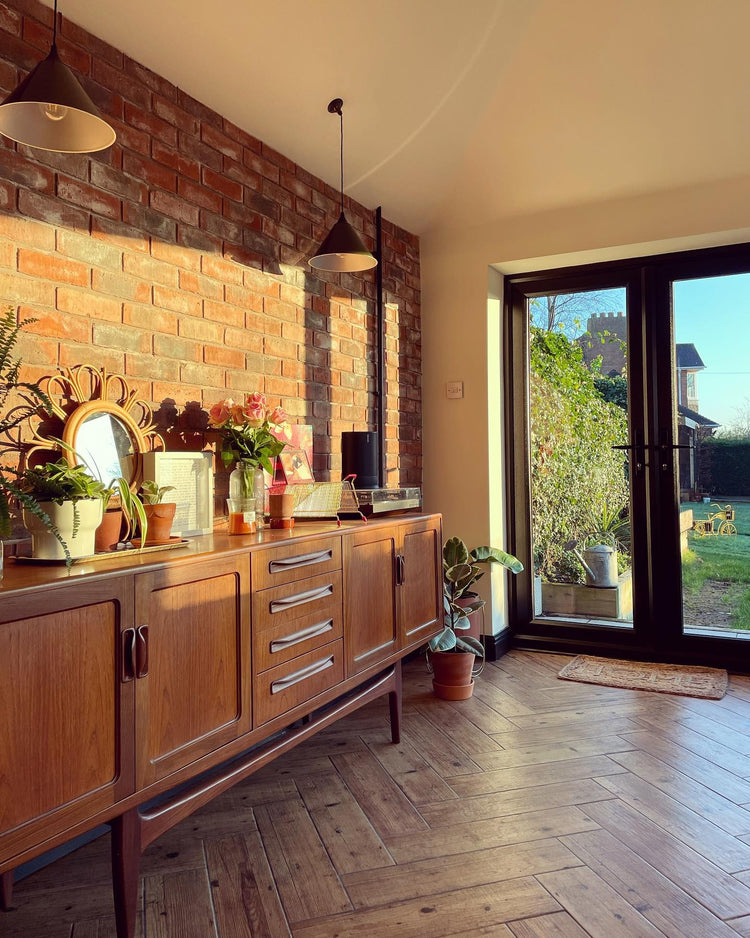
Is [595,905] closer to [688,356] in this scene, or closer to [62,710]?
[62,710]

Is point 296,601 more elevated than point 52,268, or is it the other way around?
point 52,268

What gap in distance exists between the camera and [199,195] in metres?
2.70

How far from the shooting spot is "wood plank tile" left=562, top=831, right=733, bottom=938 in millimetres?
1734

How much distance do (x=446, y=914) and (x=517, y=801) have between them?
68 centimetres

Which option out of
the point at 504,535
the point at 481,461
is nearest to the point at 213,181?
the point at 481,461

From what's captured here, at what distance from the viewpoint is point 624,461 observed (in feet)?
13.7

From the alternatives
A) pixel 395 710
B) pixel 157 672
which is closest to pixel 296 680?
pixel 157 672

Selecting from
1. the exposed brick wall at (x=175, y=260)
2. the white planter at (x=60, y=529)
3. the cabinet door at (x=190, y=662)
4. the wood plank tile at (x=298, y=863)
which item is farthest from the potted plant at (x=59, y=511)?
the wood plank tile at (x=298, y=863)

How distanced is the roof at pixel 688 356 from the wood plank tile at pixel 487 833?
8.73 ft

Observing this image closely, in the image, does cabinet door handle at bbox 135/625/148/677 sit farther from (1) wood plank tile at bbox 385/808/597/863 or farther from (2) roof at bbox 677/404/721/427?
(2) roof at bbox 677/404/721/427

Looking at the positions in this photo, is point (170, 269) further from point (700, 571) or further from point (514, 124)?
point (700, 571)

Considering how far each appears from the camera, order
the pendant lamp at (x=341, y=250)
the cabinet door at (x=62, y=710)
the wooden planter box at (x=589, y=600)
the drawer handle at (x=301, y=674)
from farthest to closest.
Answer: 1. the wooden planter box at (x=589, y=600)
2. the pendant lamp at (x=341, y=250)
3. the drawer handle at (x=301, y=674)
4. the cabinet door at (x=62, y=710)

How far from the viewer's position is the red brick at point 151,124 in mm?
2412

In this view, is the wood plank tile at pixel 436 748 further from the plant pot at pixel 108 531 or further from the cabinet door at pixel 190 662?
the plant pot at pixel 108 531
